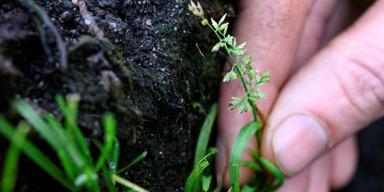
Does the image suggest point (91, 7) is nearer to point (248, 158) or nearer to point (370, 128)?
point (248, 158)

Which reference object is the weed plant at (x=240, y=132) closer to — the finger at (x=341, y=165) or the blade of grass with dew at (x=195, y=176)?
the blade of grass with dew at (x=195, y=176)

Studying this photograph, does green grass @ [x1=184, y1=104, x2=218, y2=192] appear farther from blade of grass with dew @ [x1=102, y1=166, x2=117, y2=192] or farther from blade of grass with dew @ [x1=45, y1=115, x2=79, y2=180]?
blade of grass with dew @ [x1=45, y1=115, x2=79, y2=180]

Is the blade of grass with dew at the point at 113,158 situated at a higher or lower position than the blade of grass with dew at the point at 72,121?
lower

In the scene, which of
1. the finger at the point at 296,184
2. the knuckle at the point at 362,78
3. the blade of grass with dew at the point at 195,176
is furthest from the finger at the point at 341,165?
the blade of grass with dew at the point at 195,176

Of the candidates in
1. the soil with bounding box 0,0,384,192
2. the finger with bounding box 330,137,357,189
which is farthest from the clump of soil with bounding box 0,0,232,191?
the finger with bounding box 330,137,357,189

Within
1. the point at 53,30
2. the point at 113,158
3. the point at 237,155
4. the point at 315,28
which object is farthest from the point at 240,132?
the point at 315,28

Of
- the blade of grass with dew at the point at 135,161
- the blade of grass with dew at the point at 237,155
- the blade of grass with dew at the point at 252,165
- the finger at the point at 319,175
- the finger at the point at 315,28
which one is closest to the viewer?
the blade of grass with dew at the point at 135,161

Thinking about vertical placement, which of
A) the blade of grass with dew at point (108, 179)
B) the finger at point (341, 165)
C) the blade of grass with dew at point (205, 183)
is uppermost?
the blade of grass with dew at point (108, 179)

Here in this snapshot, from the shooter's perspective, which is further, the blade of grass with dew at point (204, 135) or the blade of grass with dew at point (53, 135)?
Result: the blade of grass with dew at point (204, 135)
